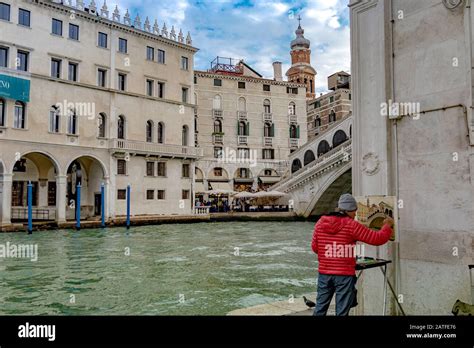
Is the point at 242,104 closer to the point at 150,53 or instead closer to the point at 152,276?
the point at 150,53

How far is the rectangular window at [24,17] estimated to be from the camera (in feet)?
63.8

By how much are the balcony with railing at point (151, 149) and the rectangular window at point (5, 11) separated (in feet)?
23.3

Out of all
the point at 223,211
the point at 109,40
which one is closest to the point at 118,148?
the point at 109,40

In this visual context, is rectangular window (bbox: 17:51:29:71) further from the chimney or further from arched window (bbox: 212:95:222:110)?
the chimney

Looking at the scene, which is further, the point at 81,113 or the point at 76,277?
the point at 81,113

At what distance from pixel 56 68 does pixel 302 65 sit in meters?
32.8

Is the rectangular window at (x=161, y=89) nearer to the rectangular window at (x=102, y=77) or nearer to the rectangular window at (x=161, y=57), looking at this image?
the rectangular window at (x=161, y=57)

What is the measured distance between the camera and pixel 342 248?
3.03 m

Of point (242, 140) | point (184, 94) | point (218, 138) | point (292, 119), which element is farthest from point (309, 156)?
point (184, 94)

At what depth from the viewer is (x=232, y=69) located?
35750mm

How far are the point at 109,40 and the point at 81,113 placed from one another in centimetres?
434

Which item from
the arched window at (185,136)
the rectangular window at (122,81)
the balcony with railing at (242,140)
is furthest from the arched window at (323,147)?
the rectangular window at (122,81)
